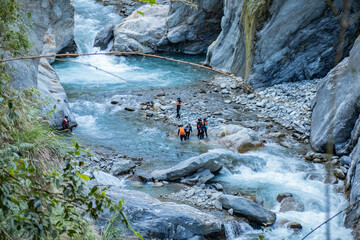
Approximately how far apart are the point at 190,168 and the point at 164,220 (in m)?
4.55

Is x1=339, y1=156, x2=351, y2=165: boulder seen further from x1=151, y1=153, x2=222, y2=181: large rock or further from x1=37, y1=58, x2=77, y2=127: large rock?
x1=37, y1=58, x2=77, y2=127: large rock

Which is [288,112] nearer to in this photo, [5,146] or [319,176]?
[319,176]

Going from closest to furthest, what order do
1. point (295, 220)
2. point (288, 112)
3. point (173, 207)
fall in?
point (173, 207)
point (295, 220)
point (288, 112)

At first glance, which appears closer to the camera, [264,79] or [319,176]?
[319,176]

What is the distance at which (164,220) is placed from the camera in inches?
252

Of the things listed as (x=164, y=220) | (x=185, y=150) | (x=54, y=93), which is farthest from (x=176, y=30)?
(x=164, y=220)

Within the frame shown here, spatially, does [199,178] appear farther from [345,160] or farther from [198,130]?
[345,160]

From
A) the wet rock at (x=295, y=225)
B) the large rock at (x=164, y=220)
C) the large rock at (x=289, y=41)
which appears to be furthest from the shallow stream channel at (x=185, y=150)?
the large rock at (x=289, y=41)

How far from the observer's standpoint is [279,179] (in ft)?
36.9

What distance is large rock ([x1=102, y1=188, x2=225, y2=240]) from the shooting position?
6.10 meters

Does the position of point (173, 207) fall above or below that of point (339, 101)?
below

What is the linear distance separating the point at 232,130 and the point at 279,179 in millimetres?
4370

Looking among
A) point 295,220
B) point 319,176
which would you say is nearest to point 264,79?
point 319,176

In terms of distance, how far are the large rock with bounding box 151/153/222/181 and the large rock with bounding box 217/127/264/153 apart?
7.10 feet
